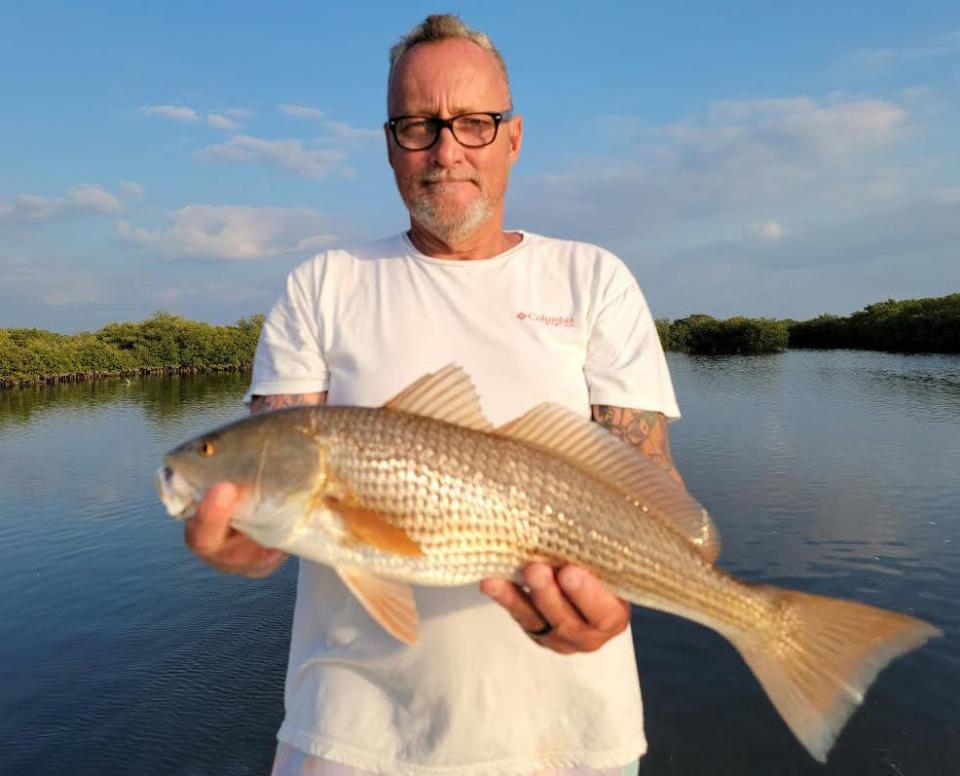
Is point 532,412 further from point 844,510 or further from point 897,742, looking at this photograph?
point 844,510

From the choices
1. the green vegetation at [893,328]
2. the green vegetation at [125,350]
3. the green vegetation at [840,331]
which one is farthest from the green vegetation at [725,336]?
the green vegetation at [125,350]

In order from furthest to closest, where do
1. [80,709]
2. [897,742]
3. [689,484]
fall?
[689,484], [80,709], [897,742]

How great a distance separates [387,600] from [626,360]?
4.65 feet

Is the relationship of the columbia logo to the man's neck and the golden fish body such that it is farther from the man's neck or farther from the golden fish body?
the golden fish body

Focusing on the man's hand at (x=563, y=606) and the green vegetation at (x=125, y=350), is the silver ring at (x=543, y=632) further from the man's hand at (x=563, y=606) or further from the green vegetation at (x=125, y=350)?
A: the green vegetation at (x=125, y=350)

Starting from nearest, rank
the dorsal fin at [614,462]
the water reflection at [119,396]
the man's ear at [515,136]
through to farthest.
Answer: the dorsal fin at [614,462], the man's ear at [515,136], the water reflection at [119,396]

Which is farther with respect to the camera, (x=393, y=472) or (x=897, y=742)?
(x=897, y=742)

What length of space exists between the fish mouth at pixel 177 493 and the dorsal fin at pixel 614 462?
118cm

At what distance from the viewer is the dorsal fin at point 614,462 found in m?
2.72

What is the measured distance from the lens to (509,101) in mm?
3445

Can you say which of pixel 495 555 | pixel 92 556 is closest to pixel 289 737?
pixel 495 555

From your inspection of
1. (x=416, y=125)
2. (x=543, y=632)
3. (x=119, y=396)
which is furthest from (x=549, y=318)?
(x=119, y=396)

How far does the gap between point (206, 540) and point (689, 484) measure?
64.7ft

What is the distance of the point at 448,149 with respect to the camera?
3232 millimetres
